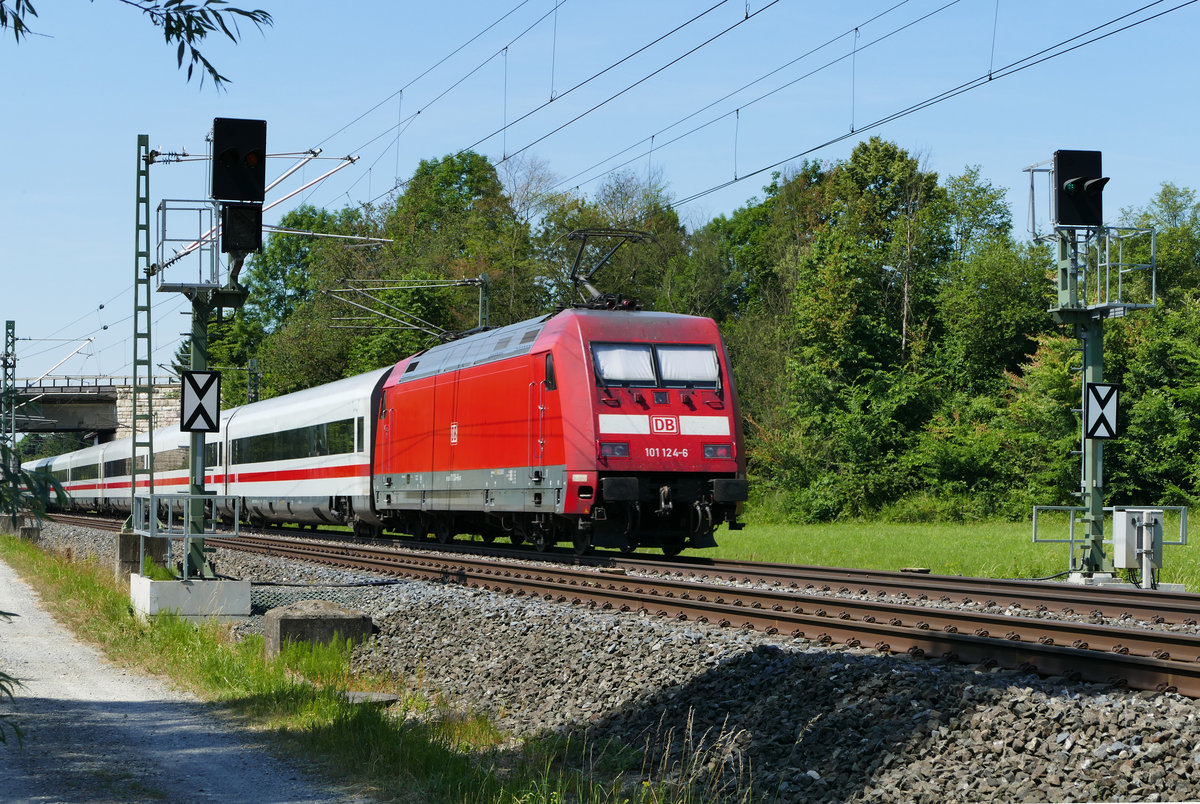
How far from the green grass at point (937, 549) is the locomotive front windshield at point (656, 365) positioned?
4.41 metres

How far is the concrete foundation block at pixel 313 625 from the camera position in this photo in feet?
37.5

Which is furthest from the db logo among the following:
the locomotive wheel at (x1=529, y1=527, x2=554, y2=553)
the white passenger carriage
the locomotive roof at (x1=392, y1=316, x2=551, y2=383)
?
the white passenger carriage

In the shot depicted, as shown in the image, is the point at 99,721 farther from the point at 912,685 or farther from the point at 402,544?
the point at 402,544

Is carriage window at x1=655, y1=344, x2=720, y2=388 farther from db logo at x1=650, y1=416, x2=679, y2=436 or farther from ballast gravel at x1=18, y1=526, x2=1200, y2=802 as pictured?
ballast gravel at x1=18, y1=526, x2=1200, y2=802

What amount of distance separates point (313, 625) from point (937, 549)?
590 inches

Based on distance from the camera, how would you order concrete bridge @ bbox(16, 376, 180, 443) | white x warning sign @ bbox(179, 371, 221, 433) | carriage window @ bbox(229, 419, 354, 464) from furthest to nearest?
1. concrete bridge @ bbox(16, 376, 180, 443)
2. carriage window @ bbox(229, 419, 354, 464)
3. white x warning sign @ bbox(179, 371, 221, 433)

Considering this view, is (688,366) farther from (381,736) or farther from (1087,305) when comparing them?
(381,736)

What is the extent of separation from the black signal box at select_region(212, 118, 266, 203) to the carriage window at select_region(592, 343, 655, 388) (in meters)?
6.15

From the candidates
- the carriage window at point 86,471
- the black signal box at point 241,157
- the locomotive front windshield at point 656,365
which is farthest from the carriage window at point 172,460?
the black signal box at point 241,157

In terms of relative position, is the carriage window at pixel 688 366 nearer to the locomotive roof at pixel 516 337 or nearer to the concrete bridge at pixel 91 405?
the locomotive roof at pixel 516 337

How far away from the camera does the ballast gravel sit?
6227mm

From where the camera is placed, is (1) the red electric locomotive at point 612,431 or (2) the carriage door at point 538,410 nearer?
(1) the red electric locomotive at point 612,431

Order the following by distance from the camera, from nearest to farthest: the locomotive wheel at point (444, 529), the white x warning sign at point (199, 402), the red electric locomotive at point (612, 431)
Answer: the white x warning sign at point (199, 402) < the red electric locomotive at point (612, 431) < the locomotive wheel at point (444, 529)

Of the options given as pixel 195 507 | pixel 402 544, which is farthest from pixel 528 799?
pixel 402 544
